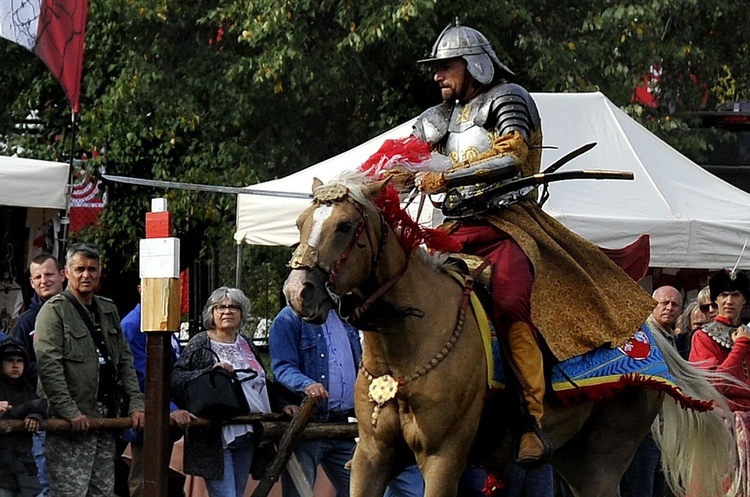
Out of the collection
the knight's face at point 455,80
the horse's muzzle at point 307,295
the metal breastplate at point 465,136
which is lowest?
the horse's muzzle at point 307,295

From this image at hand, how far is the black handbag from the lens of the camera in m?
7.71

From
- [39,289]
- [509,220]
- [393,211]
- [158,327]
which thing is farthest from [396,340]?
[39,289]

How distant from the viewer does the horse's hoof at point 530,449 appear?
6.13 m

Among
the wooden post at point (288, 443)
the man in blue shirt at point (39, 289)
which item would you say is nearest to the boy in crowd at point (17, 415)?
the man in blue shirt at point (39, 289)

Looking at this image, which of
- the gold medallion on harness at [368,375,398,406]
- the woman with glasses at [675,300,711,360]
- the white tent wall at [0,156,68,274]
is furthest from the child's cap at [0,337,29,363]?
the woman with glasses at [675,300,711,360]

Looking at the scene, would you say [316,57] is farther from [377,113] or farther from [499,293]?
[499,293]

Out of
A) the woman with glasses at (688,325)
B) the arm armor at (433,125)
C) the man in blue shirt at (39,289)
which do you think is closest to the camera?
the arm armor at (433,125)

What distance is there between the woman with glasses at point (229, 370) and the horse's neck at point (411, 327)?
2112 millimetres

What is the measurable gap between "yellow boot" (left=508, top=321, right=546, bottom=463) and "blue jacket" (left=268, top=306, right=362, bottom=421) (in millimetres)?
2058

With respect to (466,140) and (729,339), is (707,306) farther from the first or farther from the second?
(466,140)

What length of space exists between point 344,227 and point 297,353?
2.80 meters

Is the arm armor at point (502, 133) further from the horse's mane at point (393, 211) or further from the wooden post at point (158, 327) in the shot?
the wooden post at point (158, 327)

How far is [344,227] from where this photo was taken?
5445 millimetres

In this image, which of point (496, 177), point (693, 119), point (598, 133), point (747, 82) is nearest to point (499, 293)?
point (496, 177)
